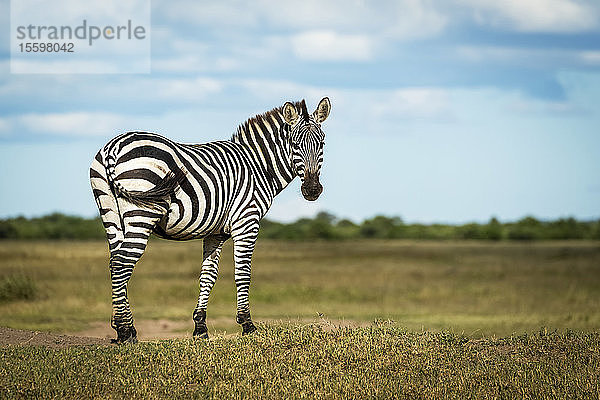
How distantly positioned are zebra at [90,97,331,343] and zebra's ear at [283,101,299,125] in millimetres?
17

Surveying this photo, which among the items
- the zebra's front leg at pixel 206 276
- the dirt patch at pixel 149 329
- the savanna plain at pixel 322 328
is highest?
the zebra's front leg at pixel 206 276

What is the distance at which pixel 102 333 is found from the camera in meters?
18.5

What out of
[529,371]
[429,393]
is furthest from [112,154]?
[529,371]

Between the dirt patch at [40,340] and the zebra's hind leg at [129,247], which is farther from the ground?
the zebra's hind leg at [129,247]

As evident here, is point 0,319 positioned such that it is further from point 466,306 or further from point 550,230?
point 550,230

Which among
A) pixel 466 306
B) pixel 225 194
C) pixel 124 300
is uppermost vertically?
pixel 225 194

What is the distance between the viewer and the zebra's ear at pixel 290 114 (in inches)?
521

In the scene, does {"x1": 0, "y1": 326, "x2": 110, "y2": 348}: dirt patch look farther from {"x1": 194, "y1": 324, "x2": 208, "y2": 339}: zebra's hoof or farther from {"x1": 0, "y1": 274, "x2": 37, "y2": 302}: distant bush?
{"x1": 0, "y1": 274, "x2": 37, "y2": 302}: distant bush

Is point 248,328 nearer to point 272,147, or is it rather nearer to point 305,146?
point 272,147

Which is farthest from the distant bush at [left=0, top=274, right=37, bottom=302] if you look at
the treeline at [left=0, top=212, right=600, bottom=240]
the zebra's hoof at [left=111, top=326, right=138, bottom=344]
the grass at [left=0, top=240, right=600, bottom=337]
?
the treeline at [left=0, top=212, right=600, bottom=240]

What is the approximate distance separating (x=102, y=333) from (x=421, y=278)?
18765 millimetres

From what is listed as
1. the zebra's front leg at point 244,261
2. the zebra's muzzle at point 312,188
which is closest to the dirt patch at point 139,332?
the zebra's front leg at point 244,261

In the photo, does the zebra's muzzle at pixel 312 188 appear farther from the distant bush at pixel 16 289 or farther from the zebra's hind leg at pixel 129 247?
the distant bush at pixel 16 289

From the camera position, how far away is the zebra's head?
13.0 m
